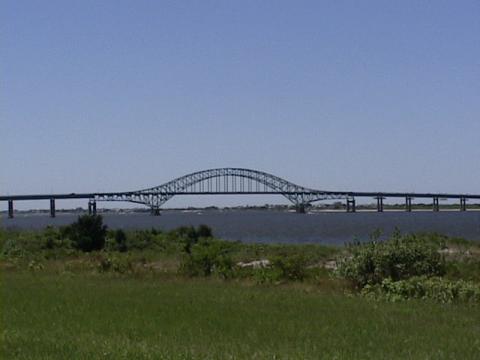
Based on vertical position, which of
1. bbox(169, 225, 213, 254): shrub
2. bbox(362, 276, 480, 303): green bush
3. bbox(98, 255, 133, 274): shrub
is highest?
bbox(169, 225, 213, 254): shrub

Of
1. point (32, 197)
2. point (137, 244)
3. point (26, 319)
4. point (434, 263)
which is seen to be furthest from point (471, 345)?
point (32, 197)

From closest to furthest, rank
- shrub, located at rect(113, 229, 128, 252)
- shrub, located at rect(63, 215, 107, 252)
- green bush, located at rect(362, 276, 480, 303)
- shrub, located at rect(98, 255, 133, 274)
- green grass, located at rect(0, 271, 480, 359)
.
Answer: green grass, located at rect(0, 271, 480, 359), green bush, located at rect(362, 276, 480, 303), shrub, located at rect(98, 255, 133, 274), shrub, located at rect(63, 215, 107, 252), shrub, located at rect(113, 229, 128, 252)

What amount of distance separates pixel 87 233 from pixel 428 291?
1265 inches

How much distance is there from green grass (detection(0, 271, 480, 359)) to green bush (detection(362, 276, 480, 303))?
1111 mm

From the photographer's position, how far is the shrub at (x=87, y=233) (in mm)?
47338

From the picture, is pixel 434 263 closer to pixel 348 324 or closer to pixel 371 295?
pixel 371 295

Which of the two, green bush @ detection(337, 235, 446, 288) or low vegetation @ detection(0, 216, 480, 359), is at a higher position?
green bush @ detection(337, 235, 446, 288)

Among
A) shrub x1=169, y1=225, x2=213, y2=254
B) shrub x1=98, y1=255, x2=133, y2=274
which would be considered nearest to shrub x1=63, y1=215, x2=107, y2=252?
shrub x1=169, y1=225, x2=213, y2=254

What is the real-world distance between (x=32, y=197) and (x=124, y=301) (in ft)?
373

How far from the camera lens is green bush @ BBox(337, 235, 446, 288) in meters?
23.2

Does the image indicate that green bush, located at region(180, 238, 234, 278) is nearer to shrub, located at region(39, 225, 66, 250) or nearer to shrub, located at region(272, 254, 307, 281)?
shrub, located at region(272, 254, 307, 281)

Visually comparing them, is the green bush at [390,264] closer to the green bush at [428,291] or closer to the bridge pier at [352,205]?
the green bush at [428,291]

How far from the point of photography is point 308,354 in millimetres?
10945

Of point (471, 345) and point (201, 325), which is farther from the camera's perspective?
point (201, 325)
